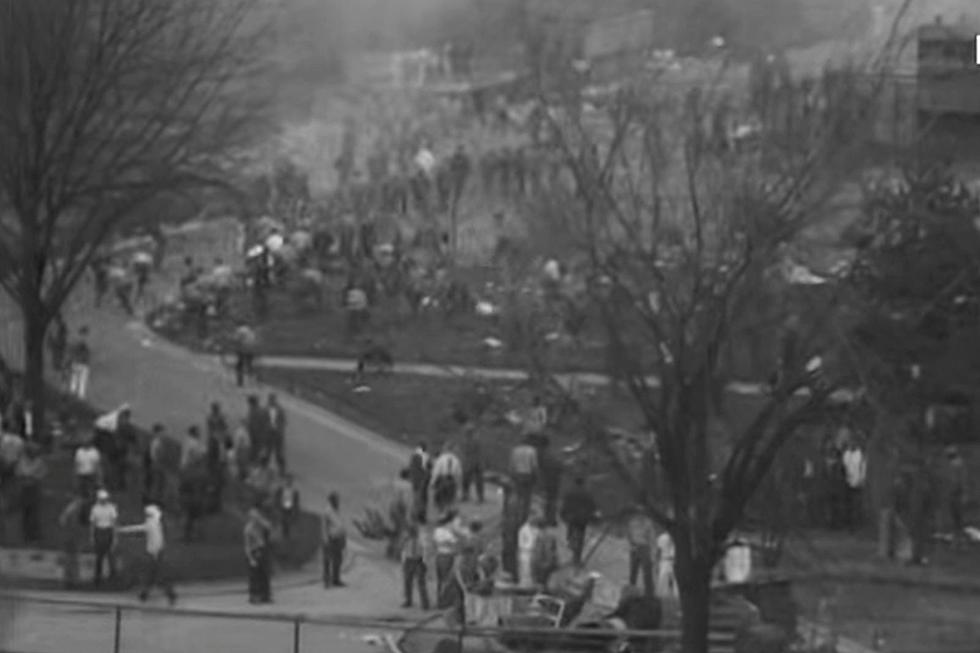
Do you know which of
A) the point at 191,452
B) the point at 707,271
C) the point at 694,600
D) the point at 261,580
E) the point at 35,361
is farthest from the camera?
the point at 35,361

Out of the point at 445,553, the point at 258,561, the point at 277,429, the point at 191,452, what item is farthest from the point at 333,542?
the point at 191,452

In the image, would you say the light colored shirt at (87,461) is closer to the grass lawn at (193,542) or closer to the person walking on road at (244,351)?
the grass lawn at (193,542)

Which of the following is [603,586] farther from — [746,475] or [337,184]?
[337,184]

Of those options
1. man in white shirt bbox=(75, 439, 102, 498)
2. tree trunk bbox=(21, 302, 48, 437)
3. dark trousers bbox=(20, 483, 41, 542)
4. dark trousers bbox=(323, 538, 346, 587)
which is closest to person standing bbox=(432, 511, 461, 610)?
dark trousers bbox=(323, 538, 346, 587)

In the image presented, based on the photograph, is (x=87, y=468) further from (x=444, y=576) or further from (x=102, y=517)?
(x=444, y=576)

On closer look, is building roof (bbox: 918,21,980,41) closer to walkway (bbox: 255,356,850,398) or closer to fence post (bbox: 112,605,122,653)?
walkway (bbox: 255,356,850,398)

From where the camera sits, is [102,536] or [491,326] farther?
[102,536]
